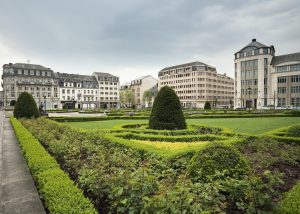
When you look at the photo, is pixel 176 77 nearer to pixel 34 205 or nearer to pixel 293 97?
pixel 293 97

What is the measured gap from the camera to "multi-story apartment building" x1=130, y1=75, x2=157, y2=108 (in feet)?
413

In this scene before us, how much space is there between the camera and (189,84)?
363 ft

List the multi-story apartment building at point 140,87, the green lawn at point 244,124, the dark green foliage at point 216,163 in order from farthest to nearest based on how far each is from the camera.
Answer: the multi-story apartment building at point 140,87, the green lawn at point 244,124, the dark green foliage at point 216,163

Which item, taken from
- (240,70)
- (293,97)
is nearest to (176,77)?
(240,70)

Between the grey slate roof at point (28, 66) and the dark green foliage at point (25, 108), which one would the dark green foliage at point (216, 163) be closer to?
the dark green foliage at point (25, 108)

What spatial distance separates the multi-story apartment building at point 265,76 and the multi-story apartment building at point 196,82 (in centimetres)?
2377

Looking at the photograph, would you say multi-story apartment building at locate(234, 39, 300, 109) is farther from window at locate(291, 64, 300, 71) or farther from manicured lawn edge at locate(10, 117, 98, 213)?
manicured lawn edge at locate(10, 117, 98, 213)

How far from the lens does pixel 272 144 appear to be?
413 inches

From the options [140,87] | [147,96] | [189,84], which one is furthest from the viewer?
[140,87]

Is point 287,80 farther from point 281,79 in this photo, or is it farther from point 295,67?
point 295,67

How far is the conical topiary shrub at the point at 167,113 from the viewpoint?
16.1m

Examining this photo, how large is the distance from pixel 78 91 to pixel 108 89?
610 inches

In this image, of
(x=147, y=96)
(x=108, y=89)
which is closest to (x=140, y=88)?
(x=147, y=96)

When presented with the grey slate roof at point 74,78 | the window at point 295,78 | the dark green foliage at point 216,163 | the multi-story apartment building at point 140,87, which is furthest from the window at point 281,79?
the dark green foliage at point 216,163
